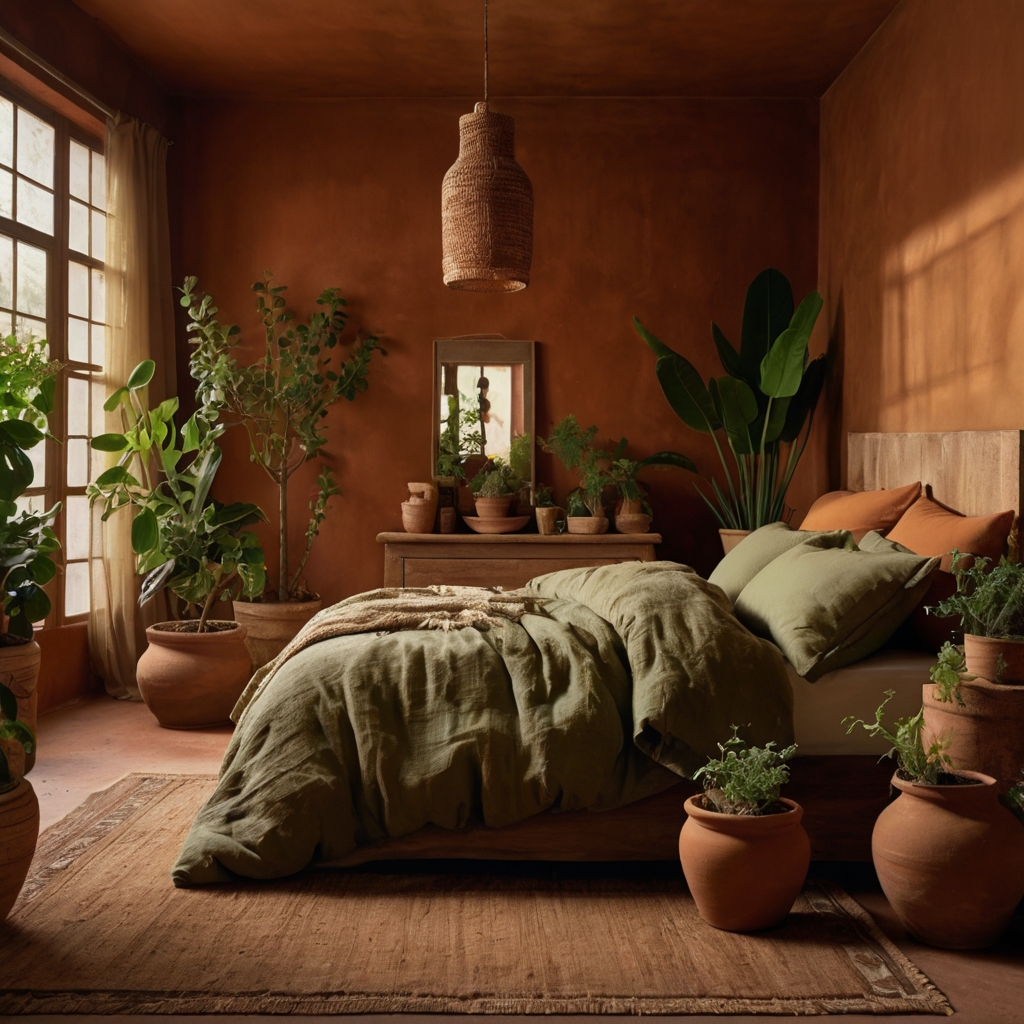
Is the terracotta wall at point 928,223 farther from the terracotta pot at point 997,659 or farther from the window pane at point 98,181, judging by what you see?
the window pane at point 98,181

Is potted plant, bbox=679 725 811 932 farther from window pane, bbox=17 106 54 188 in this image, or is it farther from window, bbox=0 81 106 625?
window pane, bbox=17 106 54 188

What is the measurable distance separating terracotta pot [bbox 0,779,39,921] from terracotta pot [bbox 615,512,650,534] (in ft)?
11.5

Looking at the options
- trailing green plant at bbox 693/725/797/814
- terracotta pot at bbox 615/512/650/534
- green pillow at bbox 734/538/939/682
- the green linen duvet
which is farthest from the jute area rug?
terracotta pot at bbox 615/512/650/534

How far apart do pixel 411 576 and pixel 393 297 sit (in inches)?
62.0

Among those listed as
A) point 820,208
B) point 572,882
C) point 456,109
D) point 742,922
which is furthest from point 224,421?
point 742,922

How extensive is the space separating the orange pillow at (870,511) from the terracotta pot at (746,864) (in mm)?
1569

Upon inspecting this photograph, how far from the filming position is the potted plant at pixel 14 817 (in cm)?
229

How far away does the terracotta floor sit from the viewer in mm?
2091

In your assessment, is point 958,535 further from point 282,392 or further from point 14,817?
point 282,392

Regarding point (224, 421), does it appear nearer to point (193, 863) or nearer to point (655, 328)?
point (655, 328)

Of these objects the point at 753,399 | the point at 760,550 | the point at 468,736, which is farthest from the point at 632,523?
the point at 468,736

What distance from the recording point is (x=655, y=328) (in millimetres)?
5754

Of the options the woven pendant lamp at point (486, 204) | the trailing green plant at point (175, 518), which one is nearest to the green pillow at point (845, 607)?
the woven pendant lamp at point (486, 204)

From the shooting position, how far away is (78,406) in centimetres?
505
